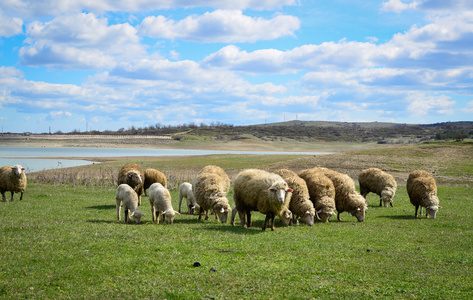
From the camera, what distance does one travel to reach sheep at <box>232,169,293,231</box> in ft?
48.6

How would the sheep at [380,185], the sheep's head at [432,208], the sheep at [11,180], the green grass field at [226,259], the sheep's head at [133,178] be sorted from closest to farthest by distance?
the green grass field at [226,259] < the sheep's head at [432,208] < the sheep at [11,180] < the sheep's head at [133,178] < the sheep at [380,185]

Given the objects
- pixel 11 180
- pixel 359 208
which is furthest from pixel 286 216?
pixel 11 180

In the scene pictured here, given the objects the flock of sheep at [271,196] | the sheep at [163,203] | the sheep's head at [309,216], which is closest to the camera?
the flock of sheep at [271,196]

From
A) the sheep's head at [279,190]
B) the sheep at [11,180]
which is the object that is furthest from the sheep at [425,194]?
the sheep at [11,180]

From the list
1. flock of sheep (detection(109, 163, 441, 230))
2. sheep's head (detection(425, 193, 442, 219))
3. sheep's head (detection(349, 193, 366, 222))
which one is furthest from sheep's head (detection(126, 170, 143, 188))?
sheep's head (detection(425, 193, 442, 219))

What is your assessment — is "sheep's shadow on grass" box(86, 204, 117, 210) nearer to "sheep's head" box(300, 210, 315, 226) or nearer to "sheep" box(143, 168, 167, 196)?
"sheep" box(143, 168, 167, 196)

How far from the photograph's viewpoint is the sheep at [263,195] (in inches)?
583

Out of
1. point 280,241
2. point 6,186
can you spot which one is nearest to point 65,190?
point 6,186

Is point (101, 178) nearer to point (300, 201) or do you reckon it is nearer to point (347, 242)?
point (300, 201)

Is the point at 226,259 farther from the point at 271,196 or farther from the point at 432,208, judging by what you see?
the point at 432,208

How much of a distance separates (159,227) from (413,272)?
27.5 feet

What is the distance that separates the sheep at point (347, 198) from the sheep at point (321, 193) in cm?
65

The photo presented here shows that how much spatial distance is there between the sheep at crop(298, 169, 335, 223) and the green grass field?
2.32ft

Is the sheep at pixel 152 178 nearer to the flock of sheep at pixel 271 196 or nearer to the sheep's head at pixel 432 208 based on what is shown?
the flock of sheep at pixel 271 196
